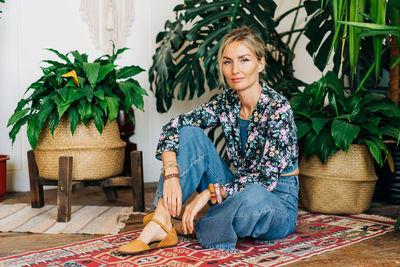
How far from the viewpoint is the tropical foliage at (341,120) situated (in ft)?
6.79

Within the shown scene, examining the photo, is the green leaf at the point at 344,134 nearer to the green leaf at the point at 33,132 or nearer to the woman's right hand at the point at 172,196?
the woman's right hand at the point at 172,196

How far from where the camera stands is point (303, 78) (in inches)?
142

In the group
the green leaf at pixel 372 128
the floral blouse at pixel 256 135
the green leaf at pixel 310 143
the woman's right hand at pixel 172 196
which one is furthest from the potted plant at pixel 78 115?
the green leaf at pixel 372 128

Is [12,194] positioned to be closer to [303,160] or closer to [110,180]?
[110,180]

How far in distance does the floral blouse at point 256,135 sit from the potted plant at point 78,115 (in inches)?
20.0

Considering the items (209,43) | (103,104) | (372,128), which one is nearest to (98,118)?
(103,104)

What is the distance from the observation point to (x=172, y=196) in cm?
156

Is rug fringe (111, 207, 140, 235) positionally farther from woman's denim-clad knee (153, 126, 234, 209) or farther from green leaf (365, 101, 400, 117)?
green leaf (365, 101, 400, 117)

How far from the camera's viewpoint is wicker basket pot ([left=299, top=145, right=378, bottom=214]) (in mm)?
2158

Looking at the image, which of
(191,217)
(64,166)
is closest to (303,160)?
(191,217)

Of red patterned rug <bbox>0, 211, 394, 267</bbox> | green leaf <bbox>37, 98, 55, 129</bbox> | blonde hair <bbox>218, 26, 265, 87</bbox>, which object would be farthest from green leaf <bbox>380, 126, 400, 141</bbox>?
green leaf <bbox>37, 98, 55, 129</bbox>

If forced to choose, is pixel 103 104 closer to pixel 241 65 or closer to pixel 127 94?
pixel 127 94

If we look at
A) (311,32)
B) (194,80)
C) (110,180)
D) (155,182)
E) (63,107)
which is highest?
(311,32)

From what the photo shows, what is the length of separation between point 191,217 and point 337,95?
115 centimetres
